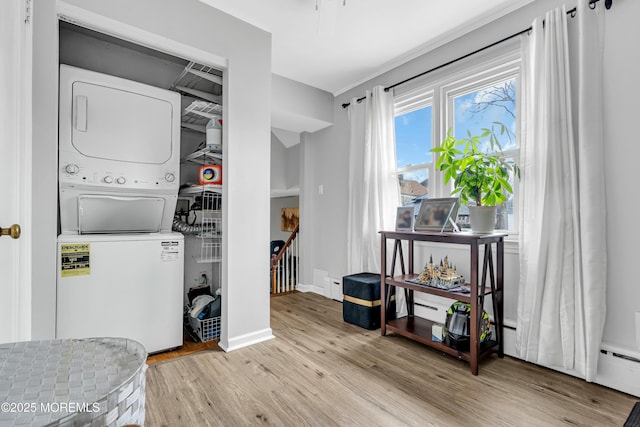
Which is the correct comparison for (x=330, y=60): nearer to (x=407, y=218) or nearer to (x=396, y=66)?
(x=396, y=66)

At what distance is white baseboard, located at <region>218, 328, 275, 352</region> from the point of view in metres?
2.29

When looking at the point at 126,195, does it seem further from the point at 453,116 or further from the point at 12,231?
the point at 453,116

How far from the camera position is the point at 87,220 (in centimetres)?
212

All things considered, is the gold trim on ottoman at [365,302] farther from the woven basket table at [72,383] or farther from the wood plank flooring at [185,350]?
the woven basket table at [72,383]

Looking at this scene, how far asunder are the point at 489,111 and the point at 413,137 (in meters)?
0.72

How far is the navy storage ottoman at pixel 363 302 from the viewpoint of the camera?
276 centimetres

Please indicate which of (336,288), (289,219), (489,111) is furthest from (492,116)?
(289,219)

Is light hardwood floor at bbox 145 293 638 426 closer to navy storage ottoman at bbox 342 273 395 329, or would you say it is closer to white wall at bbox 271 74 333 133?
navy storage ottoman at bbox 342 273 395 329

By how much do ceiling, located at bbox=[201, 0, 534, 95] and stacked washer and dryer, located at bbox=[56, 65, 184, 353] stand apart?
966mm

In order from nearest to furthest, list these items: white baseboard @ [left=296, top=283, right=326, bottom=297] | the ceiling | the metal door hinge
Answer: the metal door hinge < the ceiling < white baseboard @ [left=296, top=283, right=326, bottom=297]

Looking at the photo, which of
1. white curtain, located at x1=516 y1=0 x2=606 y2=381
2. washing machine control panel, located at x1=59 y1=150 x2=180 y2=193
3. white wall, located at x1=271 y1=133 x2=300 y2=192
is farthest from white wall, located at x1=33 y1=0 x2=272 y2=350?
white wall, located at x1=271 y1=133 x2=300 y2=192

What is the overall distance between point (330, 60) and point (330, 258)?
7.02 ft

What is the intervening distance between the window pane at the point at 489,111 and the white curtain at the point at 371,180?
64cm

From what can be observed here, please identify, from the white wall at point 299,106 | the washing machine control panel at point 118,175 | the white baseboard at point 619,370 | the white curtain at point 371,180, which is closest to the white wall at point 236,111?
the washing machine control panel at point 118,175
